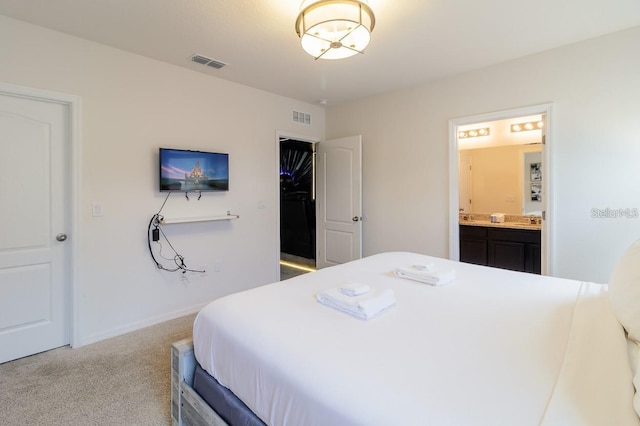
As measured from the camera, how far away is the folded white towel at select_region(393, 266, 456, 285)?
6.35ft

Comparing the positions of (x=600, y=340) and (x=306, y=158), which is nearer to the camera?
(x=600, y=340)

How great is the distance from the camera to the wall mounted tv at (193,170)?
296 centimetres

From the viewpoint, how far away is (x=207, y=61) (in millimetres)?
3014

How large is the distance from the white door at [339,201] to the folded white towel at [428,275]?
2018mm

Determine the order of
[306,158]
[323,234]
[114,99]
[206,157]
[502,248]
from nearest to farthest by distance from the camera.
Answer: [114,99] < [206,157] < [502,248] < [323,234] < [306,158]

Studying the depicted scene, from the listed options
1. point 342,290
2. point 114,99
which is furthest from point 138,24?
point 342,290

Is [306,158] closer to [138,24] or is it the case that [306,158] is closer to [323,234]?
[323,234]

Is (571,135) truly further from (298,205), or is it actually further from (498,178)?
(298,205)

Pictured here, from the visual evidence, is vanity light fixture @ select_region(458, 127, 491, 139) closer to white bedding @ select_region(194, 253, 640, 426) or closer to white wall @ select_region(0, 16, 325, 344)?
white wall @ select_region(0, 16, 325, 344)

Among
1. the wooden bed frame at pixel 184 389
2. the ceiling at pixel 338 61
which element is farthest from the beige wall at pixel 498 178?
the wooden bed frame at pixel 184 389

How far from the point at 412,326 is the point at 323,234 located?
3.33 m

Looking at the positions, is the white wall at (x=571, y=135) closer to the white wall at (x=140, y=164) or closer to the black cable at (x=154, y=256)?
the white wall at (x=140, y=164)

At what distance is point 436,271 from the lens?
2045 millimetres

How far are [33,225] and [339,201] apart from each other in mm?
3219
